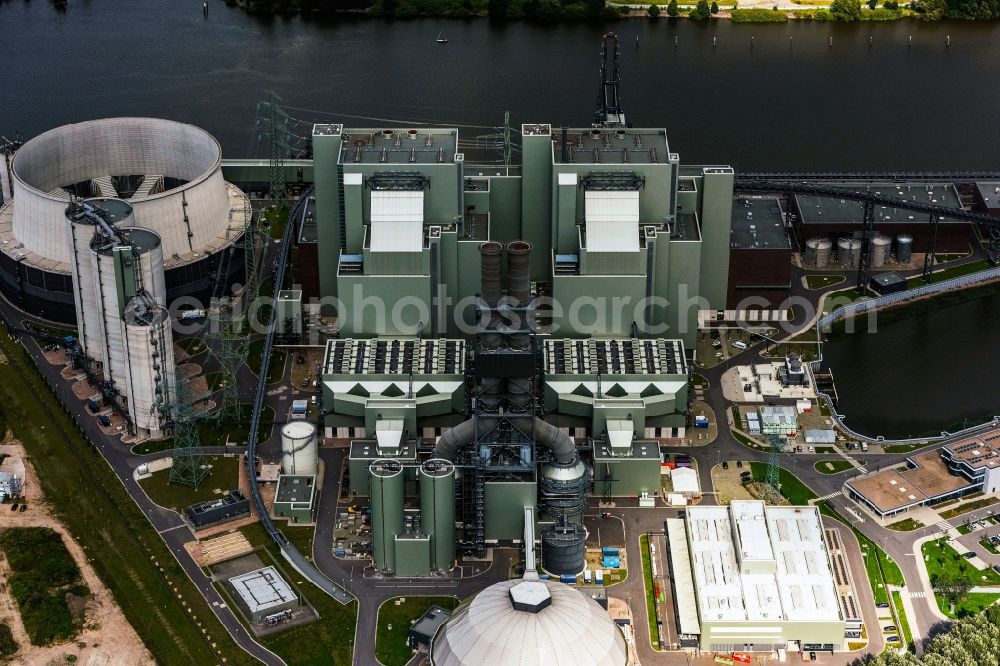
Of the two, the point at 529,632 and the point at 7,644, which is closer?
the point at 529,632

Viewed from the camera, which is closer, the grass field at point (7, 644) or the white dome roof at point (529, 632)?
the white dome roof at point (529, 632)

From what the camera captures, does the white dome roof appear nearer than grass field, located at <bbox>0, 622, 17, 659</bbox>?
Yes

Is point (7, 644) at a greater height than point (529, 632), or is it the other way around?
point (529, 632)

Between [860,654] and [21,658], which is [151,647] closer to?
[21,658]

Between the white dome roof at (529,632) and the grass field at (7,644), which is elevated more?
the white dome roof at (529,632)

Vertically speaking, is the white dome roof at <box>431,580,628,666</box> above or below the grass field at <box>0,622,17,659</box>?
above

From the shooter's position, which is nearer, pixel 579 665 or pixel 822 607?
pixel 579 665

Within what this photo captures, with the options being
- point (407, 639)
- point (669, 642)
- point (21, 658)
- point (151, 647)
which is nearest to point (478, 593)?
point (407, 639)

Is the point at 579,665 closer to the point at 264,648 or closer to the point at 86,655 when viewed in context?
the point at 264,648
